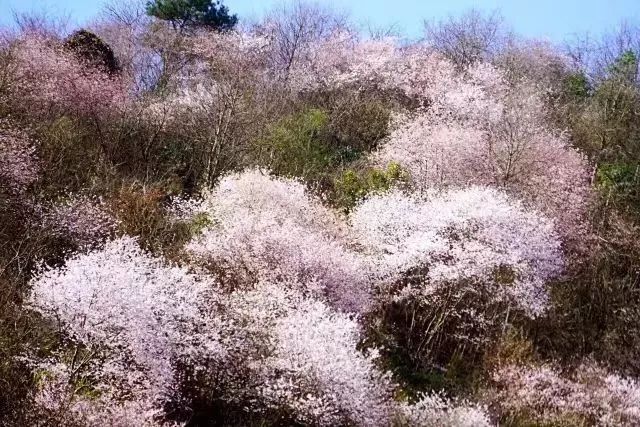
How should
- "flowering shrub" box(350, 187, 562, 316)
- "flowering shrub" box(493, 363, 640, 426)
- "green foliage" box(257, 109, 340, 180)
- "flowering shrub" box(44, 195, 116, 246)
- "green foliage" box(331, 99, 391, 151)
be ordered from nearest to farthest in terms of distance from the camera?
"flowering shrub" box(493, 363, 640, 426)
"flowering shrub" box(44, 195, 116, 246)
"flowering shrub" box(350, 187, 562, 316)
"green foliage" box(257, 109, 340, 180)
"green foliage" box(331, 99, 391, 151)

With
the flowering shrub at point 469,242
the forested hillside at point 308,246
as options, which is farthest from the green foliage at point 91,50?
the flowering shrub at point 469,242

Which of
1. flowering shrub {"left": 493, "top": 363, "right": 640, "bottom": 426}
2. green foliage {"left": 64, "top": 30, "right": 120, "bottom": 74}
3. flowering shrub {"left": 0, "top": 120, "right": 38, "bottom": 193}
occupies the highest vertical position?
green foliage {"left": 64, "top": 30, "right": 120, "bottom": 74}

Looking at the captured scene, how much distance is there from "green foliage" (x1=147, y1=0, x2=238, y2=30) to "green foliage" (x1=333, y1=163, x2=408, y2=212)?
14785 millimetres

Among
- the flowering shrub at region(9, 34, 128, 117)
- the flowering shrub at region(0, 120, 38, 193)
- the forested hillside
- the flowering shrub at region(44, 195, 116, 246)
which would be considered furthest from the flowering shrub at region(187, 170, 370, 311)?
the flowering shrub at region(9, 34, 128, 117)

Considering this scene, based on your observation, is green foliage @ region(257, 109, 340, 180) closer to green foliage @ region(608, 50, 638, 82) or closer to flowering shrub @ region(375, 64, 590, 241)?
flowering shrub @ region(375, 64, 590, 241)

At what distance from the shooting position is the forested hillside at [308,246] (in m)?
11.1

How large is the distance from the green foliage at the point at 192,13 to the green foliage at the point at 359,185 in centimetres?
1478

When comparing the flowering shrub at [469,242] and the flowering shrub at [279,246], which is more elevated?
the flowering shrub at [469,242]

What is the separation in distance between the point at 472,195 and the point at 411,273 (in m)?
2.74

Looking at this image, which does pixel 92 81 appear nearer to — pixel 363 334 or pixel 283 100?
pixel 283 100

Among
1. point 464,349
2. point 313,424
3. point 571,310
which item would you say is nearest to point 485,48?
point 571,310

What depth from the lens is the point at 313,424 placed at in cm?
1142

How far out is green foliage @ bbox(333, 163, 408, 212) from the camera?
63.9 ft

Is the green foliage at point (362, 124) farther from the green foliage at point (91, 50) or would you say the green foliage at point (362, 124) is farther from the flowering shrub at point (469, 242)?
the green foliage at point (91, 50)
